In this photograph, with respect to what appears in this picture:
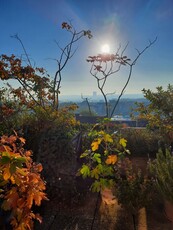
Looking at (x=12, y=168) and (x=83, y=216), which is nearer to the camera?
(x=12, y=168)

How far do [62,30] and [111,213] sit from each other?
443cm

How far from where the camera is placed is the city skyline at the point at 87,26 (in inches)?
156

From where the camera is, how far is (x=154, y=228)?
237cm

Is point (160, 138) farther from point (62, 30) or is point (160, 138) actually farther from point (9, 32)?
point (9, 32)

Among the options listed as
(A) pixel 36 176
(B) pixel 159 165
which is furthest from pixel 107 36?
(A) pixel 36 176

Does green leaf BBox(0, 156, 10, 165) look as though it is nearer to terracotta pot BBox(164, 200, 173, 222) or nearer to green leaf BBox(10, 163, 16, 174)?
green leaf BBox(10, 163, 16, 174)

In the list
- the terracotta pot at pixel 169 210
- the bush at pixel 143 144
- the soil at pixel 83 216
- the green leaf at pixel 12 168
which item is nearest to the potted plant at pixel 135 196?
the soil at pixel 83 216

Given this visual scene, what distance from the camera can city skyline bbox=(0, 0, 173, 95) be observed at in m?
3.95

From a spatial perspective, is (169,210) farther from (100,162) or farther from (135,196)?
(100,162)

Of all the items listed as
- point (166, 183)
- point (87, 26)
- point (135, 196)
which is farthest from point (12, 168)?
point (87, 26)

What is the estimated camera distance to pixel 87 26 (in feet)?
16.6

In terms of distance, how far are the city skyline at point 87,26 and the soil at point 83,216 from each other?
2.52 meters

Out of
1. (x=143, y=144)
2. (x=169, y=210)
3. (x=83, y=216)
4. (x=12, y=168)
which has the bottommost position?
(x=83, y=216)

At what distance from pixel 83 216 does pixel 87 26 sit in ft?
14.2
